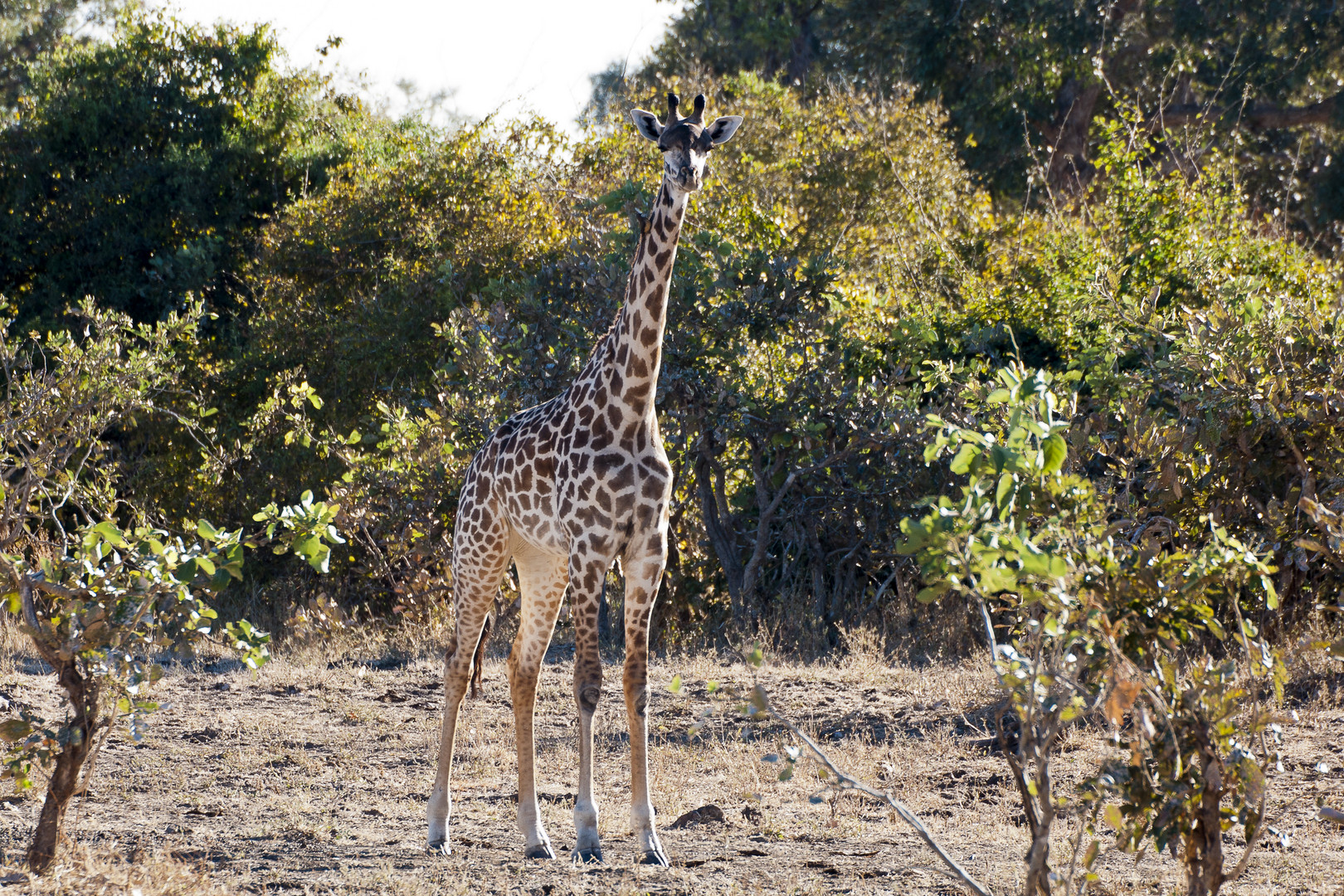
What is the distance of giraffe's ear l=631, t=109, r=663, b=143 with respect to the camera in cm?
543

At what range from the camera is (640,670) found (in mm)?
5246

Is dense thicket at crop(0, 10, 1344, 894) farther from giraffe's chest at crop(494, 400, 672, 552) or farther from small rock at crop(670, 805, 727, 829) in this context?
small rock at crop(670, 805, 727, 829)

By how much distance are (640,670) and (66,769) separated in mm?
2125

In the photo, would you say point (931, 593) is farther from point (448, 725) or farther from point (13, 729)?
point (448, 725)

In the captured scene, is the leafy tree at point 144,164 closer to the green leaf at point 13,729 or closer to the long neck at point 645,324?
the long neck at point 645,324

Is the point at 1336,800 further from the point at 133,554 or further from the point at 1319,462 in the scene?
the point at 133,554

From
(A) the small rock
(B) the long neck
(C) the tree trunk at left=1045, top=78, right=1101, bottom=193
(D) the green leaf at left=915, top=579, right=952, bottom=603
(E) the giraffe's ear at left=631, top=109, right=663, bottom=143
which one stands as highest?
(C) the tree trunk at left=1045, top=78, right=1101, bottom=193

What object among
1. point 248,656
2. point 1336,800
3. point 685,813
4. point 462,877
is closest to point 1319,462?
point 1336,800

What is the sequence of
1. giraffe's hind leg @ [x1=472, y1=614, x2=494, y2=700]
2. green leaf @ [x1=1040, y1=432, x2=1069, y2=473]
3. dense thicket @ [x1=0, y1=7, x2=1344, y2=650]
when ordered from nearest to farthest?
green leaf @ [x1=1040, y1=432, x2=1069, y2=473] → giraffe's hind leg @ [x1=472, y1=614, x2=494, y2=700] → dense thicket @ [x1=0, y1=7, x2=1344, y2=650]

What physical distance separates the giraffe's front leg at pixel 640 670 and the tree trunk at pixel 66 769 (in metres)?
1.94

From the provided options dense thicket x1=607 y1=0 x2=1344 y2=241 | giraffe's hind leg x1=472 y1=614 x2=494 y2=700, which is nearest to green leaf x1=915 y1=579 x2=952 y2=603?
giraffe's hind leg x1=472 y1=614 x2=494 y2=700

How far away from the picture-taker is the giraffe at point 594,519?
17.0 feet

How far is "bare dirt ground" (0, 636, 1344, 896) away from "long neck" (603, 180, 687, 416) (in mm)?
1503

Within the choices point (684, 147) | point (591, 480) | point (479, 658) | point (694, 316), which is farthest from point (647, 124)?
point (694, 316)
